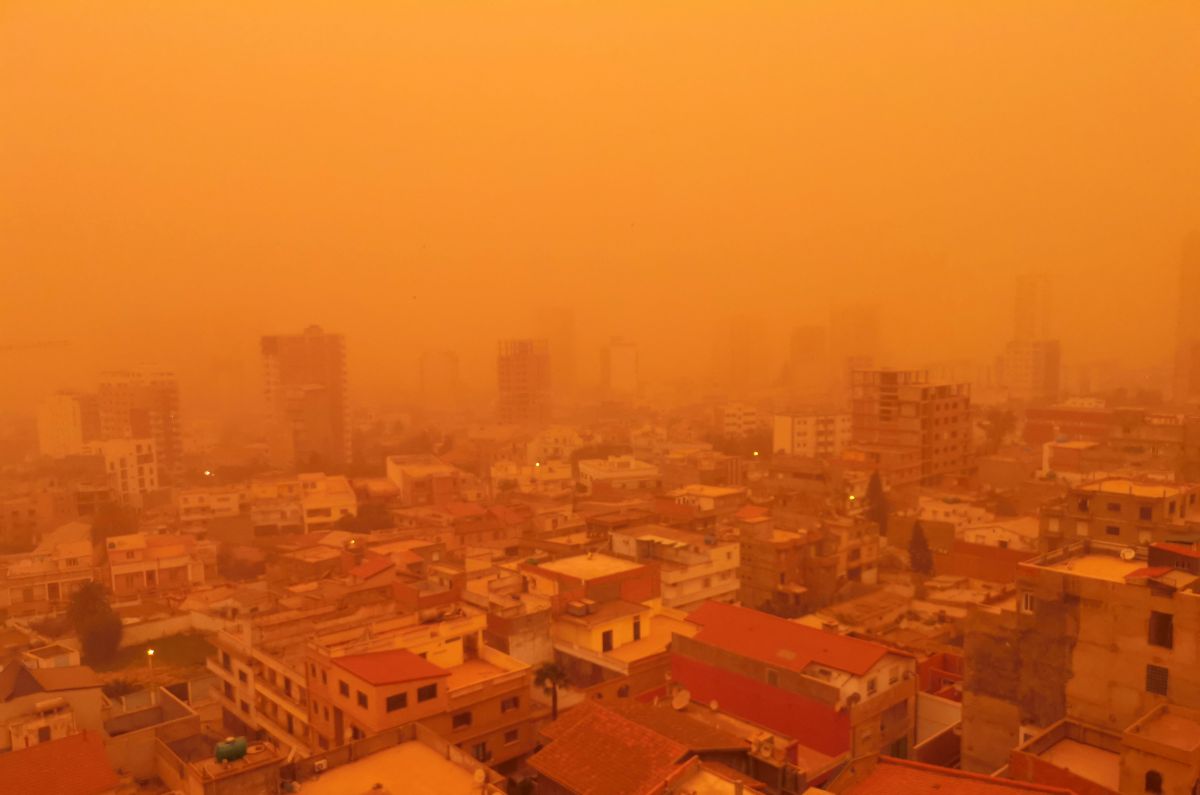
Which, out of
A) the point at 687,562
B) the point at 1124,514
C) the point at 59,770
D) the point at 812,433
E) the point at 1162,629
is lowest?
the point at 812,433

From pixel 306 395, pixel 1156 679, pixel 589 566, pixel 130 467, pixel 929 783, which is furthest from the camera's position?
pixel 306 395

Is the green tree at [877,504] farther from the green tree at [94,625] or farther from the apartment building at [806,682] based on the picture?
the green tree at [94,625]

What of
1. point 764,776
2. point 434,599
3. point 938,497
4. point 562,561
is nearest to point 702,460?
point 938,497

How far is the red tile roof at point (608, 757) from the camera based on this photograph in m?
3.90

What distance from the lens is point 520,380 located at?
2611cm

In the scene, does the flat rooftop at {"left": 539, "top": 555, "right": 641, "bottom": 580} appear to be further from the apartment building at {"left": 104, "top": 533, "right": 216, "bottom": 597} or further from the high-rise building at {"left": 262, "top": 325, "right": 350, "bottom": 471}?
the high-rise building at {"left": 262, "top": 325, "right": 350, "bottom": 471}

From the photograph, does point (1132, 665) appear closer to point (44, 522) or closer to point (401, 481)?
point (401, 481)

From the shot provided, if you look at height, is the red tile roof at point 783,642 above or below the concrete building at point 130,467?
above

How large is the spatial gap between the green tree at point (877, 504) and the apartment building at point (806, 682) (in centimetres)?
728

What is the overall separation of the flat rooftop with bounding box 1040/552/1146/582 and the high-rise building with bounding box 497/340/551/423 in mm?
21051


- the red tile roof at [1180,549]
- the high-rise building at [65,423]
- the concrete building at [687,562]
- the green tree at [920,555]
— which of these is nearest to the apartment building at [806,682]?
the red tile roof at [1180,549]

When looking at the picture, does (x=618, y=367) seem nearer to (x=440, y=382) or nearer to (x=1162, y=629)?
(x=440, y=382)

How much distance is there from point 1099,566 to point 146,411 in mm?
18896

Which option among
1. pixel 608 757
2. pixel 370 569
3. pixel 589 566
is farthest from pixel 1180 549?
pixel 370 569
